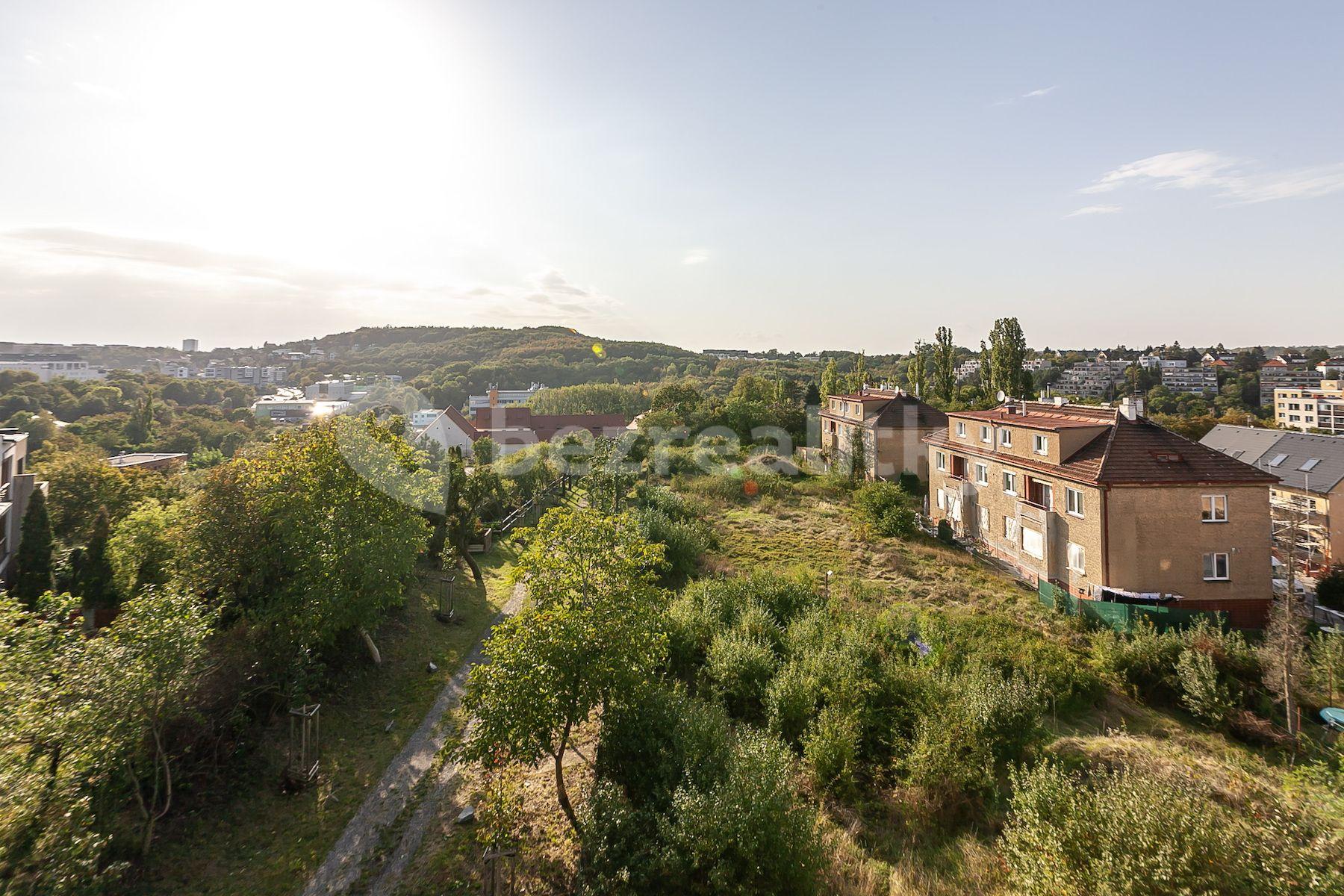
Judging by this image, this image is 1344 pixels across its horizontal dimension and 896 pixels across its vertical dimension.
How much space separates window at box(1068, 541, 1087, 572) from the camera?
65.2 feet

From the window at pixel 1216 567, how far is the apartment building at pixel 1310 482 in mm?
8269

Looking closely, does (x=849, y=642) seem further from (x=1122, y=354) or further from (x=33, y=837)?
(x=1122, y=354)

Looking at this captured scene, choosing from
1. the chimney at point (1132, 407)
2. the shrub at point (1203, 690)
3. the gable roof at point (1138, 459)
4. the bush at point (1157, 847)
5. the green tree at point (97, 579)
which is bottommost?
the shrub at point (1203, 690)

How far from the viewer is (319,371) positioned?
138750mm

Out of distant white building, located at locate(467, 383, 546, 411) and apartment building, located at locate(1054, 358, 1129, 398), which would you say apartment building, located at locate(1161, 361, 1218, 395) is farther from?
distant white building, located at locate(467, 383, 546, 411)

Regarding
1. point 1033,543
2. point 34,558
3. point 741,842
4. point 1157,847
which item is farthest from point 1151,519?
point 34,558

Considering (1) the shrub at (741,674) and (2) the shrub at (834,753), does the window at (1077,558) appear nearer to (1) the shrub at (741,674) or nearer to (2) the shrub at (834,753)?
(1) the shrub at (741,674)

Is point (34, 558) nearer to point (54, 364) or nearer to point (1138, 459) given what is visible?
point (1138, 459)

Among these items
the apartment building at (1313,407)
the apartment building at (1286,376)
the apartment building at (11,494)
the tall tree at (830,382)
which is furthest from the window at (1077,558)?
the apartment building at (1286,376)

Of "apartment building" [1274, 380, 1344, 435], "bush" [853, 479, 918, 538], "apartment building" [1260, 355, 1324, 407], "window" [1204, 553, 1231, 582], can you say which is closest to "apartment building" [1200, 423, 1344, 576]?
"window" [1204, 553, 1231, 582]

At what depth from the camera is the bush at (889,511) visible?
90.3 ft

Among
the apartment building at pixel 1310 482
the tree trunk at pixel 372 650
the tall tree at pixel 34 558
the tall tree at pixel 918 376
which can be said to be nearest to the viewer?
the tree trunk at pixel 372 650

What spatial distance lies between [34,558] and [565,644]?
17.3m

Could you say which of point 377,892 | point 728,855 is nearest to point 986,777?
point 728,855
